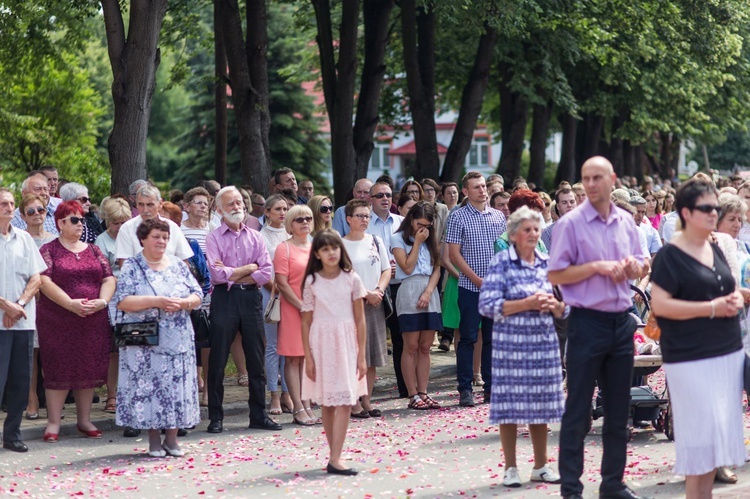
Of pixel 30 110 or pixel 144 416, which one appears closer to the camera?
pixel 144 416

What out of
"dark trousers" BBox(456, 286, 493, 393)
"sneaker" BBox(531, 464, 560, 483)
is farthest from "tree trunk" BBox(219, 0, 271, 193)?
"sneaker" BBox(531, 464, 560, 483)

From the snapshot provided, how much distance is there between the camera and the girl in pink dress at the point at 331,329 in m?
9.82

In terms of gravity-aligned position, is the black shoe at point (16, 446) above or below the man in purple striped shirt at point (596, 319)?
→ below

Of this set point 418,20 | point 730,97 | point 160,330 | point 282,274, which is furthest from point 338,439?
point 730,97

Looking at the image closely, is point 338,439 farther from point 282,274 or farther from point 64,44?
point 64,44

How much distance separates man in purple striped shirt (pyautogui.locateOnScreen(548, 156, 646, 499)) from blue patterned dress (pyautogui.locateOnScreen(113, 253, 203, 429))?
360cm

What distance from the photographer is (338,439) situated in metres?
9.65

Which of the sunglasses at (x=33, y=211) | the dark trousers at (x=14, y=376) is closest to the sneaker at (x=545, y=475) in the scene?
the dark trousers at (x=14, y=376)

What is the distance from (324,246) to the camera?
9859mm

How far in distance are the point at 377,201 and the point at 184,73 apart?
16797 mm

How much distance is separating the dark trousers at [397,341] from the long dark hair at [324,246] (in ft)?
11.3

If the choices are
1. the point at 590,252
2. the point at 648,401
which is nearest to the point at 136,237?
the point at 648,401

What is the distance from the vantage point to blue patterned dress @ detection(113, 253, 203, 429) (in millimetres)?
10508

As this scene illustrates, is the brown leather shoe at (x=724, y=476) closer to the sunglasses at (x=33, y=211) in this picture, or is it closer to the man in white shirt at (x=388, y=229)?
the man in white shirt at (x=388, y=229)
